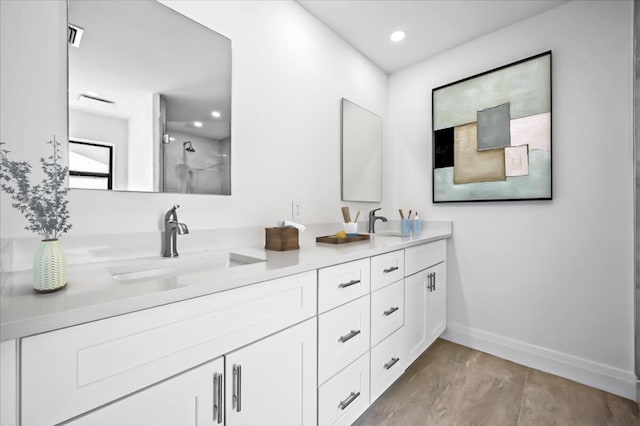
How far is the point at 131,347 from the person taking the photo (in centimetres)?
68

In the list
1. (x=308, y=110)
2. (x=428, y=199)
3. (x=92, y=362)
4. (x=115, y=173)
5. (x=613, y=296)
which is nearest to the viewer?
(x=92, y=362)

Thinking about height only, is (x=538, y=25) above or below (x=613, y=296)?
above

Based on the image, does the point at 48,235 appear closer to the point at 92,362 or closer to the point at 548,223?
the point at 92,362

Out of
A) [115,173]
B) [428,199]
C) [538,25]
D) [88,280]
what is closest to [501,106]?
[538,25]

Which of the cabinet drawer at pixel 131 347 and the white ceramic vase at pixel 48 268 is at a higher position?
the white ceramic vase at pixel 48 268

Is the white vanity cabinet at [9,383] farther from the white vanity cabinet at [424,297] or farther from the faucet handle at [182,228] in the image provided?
the white vanity cabinet at [424,297]

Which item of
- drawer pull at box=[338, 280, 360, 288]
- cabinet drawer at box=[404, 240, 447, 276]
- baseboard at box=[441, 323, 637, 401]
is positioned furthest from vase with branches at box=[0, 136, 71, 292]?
baseboard at box=[441, 323, 637, 401]

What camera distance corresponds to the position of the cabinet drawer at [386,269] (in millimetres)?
1489

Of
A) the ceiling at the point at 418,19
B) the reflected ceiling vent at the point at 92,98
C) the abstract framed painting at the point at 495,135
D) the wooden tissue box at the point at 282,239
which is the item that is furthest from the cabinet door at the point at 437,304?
the reflected ceiling vent at the point at 92,98

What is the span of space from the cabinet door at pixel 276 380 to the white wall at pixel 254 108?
2.31ft

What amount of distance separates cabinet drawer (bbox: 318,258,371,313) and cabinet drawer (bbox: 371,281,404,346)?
0.48 feet

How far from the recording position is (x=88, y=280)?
2.72ft

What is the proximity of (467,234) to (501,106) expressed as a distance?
1.03 m

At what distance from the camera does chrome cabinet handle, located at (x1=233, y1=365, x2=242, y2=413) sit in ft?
2.87
